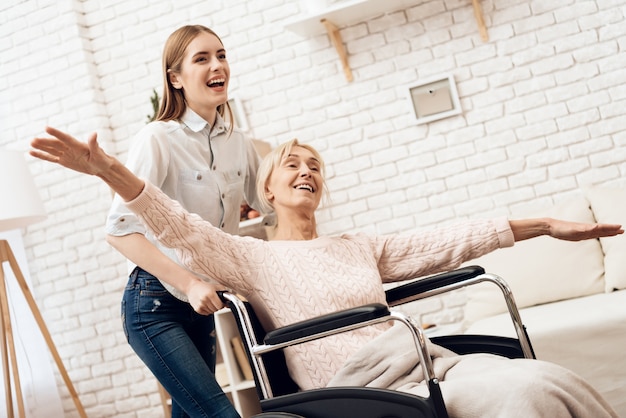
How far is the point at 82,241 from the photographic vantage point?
3.80 meters

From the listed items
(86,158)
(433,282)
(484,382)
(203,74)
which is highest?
(203,74)

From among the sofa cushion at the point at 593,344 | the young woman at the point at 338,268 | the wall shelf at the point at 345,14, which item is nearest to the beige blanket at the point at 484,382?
the young woman at the point at 338,268

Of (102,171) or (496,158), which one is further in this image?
(496,158)

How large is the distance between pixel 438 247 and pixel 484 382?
2.10 ft

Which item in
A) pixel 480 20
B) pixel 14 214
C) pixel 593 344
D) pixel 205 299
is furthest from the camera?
pixel 480 20

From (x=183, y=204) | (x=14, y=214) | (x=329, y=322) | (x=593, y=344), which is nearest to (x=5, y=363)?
(x=14, y=214)

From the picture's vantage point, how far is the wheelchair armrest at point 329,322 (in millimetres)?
1376

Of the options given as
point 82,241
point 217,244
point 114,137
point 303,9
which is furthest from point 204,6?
point 217,244

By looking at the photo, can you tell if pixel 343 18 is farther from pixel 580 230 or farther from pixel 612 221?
pixel 580 230

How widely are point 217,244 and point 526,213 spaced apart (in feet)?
6.87

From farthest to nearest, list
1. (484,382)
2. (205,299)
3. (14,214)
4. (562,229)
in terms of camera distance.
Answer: (14,214) → (562,229) → (205,299) → (484,382)

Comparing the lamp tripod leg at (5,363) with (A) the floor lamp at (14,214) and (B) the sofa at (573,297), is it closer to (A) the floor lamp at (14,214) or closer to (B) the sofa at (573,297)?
(A) the floor lamp at (14,214)

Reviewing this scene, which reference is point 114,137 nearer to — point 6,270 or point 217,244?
point 6,270

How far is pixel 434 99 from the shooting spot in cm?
350
